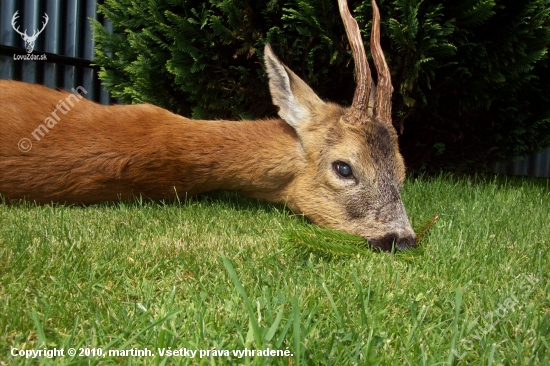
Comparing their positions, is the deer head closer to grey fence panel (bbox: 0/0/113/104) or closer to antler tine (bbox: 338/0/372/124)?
antler tine (bbox: 338/0/372/124)

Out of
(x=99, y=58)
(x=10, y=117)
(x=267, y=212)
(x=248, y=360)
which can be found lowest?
(x=267, y=212)

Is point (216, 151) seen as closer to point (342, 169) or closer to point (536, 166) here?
point (342, 169)

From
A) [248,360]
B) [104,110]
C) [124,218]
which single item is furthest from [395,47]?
[248,360]

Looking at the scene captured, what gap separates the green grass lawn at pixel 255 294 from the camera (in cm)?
135

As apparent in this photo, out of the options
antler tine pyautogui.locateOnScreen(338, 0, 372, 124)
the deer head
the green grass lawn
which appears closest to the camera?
the green grass lawn

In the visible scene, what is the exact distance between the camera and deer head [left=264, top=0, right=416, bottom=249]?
9.61ft

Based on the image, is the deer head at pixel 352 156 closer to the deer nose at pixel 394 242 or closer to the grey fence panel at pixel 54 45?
the deer nose at pixel 394 242

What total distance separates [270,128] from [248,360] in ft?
8.12

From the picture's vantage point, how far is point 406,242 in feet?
8.75

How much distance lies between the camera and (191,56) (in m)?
4.88

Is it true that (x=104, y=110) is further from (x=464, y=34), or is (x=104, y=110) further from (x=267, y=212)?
(x=464, y=34)

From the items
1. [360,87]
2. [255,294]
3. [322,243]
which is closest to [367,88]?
[360,87]

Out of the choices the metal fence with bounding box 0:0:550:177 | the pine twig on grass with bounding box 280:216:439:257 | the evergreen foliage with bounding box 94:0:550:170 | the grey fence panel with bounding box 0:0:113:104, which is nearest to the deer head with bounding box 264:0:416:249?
the pine twig on grass with bounding box 280:216:439:257

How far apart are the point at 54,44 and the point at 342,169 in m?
5.14
